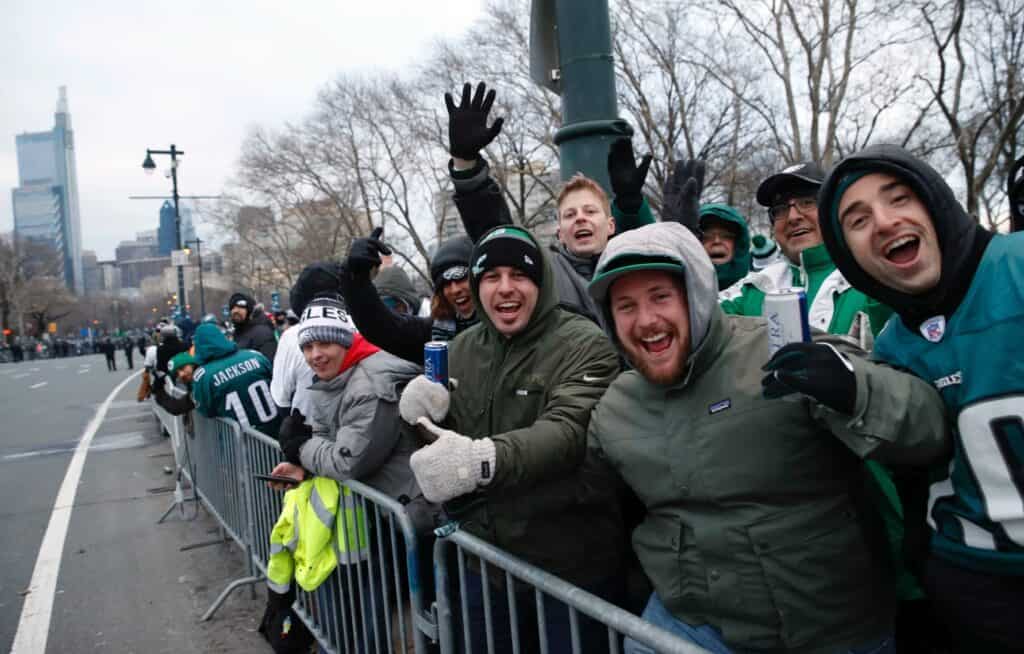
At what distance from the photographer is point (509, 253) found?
8.66ft

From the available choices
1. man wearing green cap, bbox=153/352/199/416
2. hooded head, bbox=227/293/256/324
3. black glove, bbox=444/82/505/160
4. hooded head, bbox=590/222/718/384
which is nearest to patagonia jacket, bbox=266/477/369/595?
black glove, bbox=444/82/505/160

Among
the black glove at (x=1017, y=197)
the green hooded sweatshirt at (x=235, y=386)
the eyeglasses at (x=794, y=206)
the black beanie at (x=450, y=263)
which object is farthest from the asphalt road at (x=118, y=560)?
the black glove at (x=1017, y=197)

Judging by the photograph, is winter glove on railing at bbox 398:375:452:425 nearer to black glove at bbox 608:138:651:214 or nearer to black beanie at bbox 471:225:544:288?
black beanie at bbox 471:225:544:288

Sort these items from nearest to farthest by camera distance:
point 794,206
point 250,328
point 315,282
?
1. point 794,206
2. point 315,282
3. point 250,328

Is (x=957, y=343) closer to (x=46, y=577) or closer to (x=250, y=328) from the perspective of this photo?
(x=46, y=577)

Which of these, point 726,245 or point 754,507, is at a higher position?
point 726,245

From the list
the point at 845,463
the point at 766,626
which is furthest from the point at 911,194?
the point at 766,626

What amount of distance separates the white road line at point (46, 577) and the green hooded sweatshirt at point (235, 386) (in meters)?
1.79

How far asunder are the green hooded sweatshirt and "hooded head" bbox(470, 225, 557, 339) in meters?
3.09

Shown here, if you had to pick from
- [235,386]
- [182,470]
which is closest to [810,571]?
[235,386]

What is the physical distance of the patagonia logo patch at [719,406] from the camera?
1888mm

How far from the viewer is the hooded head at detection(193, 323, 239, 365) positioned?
5.38 meters

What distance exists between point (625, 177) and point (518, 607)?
1.94 meters

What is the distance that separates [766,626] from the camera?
1.82m
